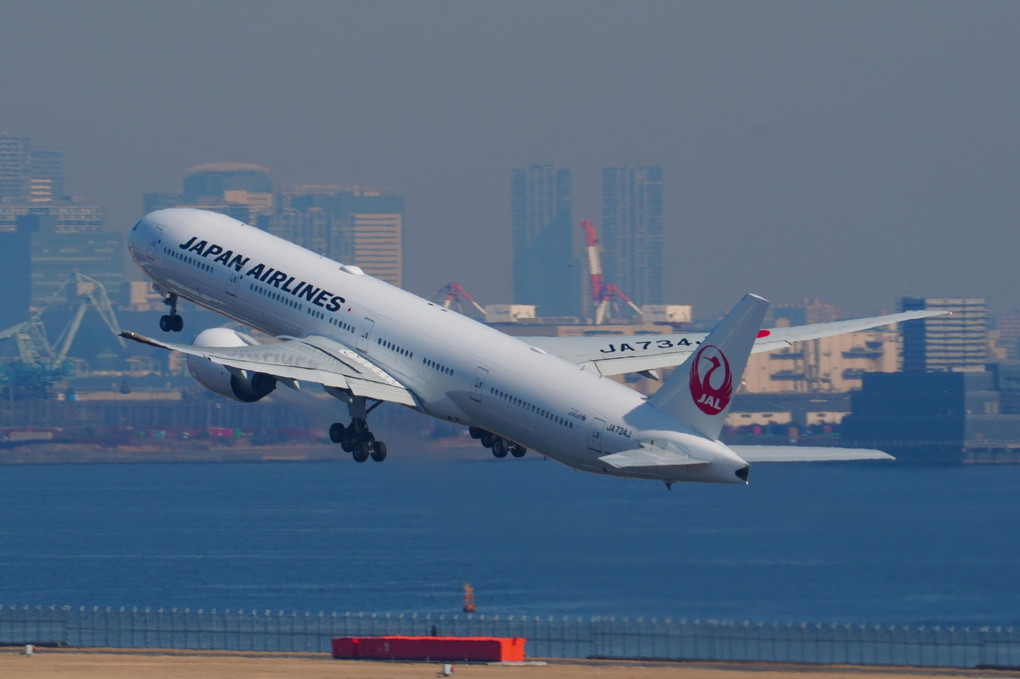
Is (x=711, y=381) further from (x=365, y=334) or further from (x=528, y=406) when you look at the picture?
(x=365, y=334)

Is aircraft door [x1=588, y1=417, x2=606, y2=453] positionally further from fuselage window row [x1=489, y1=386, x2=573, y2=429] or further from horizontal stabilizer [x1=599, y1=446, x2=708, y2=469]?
horizontal stabilizer [x1=599, y1=446, x2=708, y2=469]

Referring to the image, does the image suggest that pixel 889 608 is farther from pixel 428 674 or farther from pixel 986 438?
pixel 986 438

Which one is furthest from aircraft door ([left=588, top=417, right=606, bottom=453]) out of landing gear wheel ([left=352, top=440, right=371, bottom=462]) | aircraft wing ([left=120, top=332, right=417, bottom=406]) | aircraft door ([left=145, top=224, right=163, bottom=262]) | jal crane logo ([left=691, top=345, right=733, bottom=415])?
aircraft door ([left=145, top=224, right=163, bottom=262])

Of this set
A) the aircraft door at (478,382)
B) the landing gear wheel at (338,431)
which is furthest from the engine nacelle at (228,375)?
the aircraft door at (478,382)

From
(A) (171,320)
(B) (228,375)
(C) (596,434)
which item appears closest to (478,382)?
(C) (596,434)

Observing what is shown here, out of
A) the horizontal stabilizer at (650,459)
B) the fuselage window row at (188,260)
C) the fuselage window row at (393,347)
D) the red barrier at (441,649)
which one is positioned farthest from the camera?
the fuselage window row at (188,260)

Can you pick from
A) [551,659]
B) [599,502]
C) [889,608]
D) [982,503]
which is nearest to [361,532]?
[599,502]

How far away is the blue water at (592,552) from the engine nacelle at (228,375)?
27.2 feet

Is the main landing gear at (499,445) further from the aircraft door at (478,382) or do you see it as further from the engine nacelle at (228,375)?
the engine nacelle at (228,375)

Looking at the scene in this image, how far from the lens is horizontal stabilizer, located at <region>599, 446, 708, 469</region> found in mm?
49219

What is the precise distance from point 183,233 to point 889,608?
37081 millimetres

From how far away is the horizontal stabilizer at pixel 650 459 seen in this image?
161 ft

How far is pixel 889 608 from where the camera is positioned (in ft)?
265

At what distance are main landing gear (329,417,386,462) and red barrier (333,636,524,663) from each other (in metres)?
6.81
